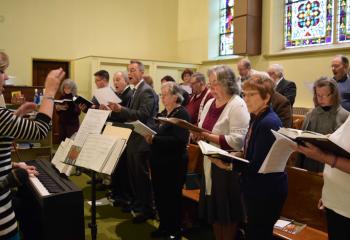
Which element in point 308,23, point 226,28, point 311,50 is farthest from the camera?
point 226,28

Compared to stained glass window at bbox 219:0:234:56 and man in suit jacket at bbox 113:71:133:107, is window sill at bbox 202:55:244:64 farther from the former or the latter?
man in suit jacket at bbox 113:71:133:107

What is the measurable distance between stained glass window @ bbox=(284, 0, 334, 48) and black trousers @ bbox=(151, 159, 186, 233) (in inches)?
194

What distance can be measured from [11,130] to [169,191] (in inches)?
70.7

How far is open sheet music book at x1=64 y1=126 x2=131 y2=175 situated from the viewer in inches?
91.4

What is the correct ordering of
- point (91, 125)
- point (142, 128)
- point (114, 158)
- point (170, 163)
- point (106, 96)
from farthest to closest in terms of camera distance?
point (106, 96) → point (170, 163) → point (142, 128) → point (91, 125) → point (114, 158)

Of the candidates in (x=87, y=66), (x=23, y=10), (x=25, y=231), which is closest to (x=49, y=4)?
(x=23, y=10)

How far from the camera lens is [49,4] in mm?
7926

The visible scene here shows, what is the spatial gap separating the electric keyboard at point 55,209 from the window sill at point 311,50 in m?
5.31

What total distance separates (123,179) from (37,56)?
191 inches

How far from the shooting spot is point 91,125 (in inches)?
108

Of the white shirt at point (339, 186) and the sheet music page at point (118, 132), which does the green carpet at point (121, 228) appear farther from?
the white shirt at point (339, 186)

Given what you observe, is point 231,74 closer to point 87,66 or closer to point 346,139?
point 346,139

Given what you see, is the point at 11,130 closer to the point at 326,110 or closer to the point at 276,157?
the point at 276,157

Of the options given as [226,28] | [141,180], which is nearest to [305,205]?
[141,180]
